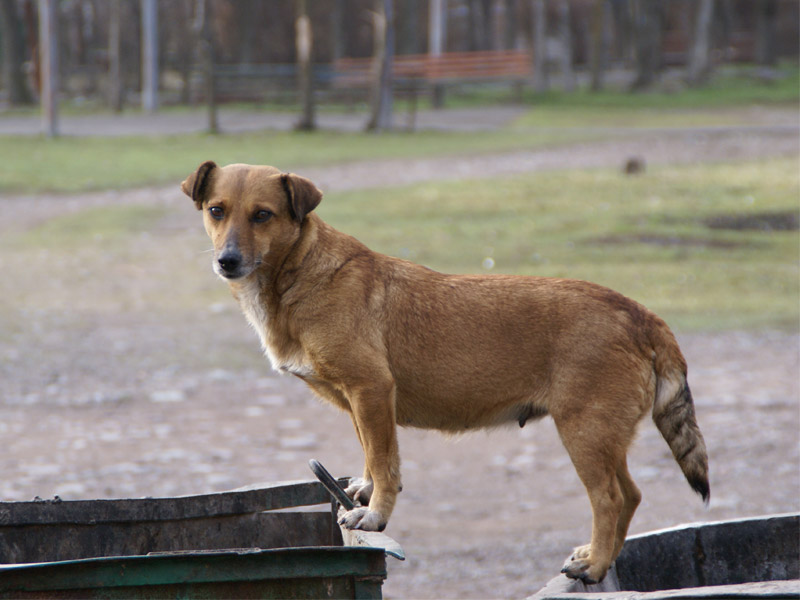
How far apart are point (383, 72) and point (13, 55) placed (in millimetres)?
17107

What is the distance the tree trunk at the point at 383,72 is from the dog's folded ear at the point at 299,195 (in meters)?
27.3

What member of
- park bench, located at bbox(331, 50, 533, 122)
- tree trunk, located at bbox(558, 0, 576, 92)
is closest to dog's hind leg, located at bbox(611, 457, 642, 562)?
park bench, located at bbox(331, 50, 533, 122)

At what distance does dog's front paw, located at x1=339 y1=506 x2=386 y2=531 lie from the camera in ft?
12.7

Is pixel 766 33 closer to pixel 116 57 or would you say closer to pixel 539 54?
pixel 539 54

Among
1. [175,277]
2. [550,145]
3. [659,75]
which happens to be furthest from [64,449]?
[659,75]

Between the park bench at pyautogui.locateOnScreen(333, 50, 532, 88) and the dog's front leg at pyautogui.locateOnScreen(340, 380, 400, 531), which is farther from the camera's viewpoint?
the park bench at pyautogui.locateOnScreen(333, 50, 532, 88)

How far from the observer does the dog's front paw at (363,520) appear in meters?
3.86

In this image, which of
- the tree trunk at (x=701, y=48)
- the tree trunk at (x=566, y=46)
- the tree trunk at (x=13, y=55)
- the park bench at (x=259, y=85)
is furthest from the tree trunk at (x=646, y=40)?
the tree trunk at (x=13, y=55)

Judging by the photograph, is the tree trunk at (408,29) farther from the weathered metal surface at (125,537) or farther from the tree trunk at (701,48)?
the weathered metal surface at (125,537)

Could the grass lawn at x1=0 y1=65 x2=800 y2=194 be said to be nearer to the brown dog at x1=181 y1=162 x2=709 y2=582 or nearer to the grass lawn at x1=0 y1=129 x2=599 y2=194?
the grass lawn at x1=0 y1=129 x2=599 y2=194

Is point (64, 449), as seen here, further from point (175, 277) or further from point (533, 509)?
point (175, 277)

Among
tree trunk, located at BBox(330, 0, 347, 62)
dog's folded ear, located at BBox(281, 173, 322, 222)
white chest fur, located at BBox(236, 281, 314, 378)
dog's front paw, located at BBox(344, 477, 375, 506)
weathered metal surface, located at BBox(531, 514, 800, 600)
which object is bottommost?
weathered metal surface, located at BBox(531, 514, 800, 600)

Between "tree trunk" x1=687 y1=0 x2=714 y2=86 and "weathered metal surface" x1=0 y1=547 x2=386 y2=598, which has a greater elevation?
"tree trunk" x1=687 y1=0 x2=714 y2=86

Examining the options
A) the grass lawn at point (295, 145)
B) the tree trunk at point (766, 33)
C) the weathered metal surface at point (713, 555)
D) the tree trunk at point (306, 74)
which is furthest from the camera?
the tree trunk at point (766, 33)
